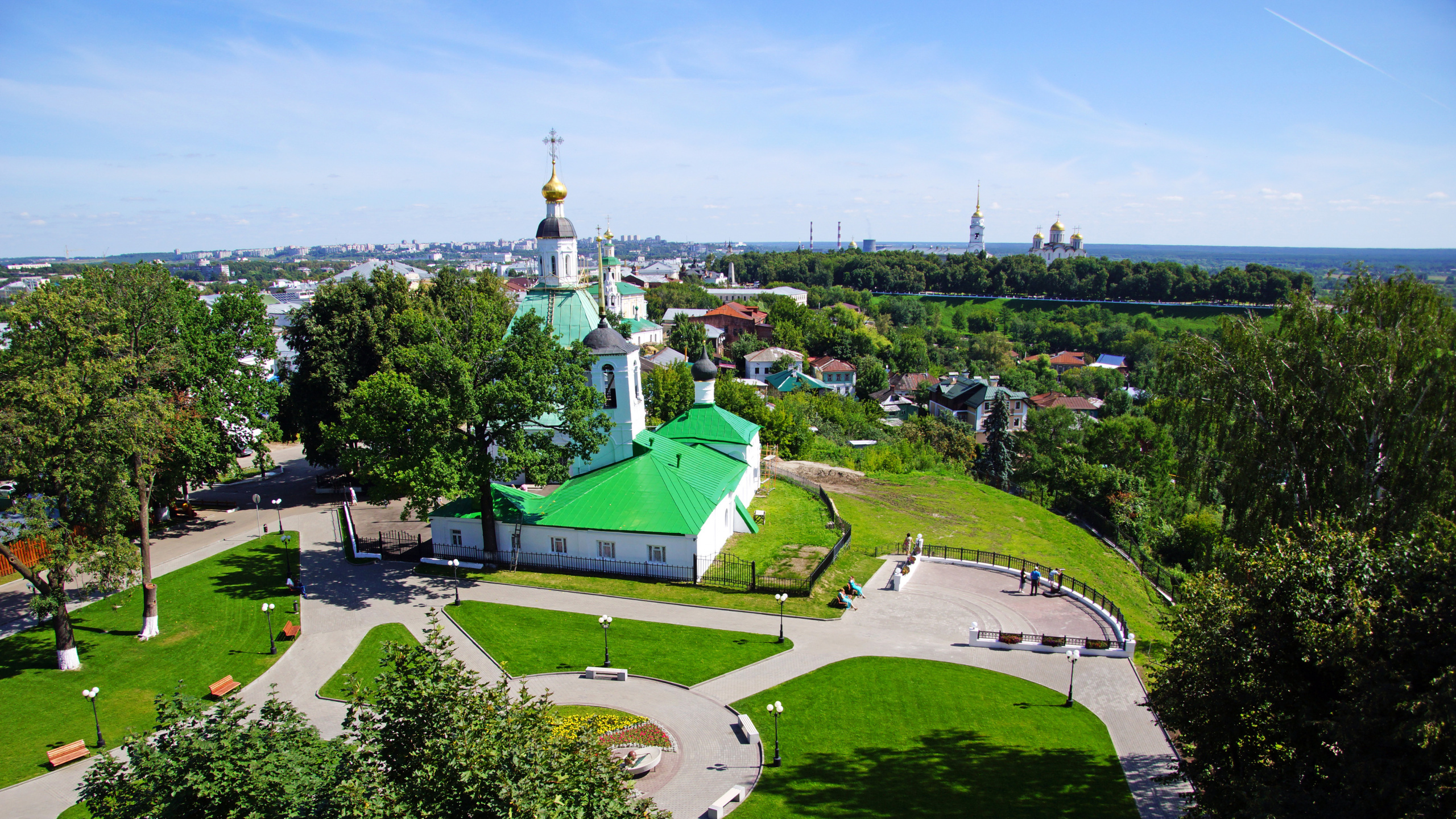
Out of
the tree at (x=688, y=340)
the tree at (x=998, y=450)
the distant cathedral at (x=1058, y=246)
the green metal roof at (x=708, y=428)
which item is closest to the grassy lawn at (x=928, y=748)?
the green metal roof at (x=708, y=428)

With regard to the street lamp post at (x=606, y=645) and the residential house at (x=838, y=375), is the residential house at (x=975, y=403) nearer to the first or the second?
the residential house at (x=838, y=375)

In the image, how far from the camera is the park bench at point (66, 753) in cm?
1717

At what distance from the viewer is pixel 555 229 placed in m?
37.5

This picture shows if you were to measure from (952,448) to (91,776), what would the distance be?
5661 cm

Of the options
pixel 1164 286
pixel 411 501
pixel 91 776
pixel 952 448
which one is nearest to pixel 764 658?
pixel 411 501

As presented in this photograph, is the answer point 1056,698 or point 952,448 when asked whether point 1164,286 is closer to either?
point 952,448

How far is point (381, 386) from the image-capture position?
26.0 metres

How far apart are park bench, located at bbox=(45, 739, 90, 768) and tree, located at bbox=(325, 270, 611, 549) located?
10237mm

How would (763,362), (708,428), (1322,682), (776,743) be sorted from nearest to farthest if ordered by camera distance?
(1322,682), (776,743), (708,428), (763,362)

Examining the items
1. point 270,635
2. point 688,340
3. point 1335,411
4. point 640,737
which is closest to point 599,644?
point 640,737

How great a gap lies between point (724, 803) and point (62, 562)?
17915 mm

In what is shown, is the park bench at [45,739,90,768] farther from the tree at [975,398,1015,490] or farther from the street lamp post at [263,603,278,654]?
the tree at [975,398,1015,490]

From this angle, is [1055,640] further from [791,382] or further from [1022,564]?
[791,382]

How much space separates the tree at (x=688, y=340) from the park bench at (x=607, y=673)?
61.4 meters
